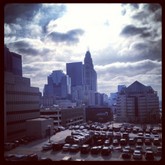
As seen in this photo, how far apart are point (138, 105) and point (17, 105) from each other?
19914 millimetres

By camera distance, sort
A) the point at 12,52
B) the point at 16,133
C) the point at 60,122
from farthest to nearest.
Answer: the point at 12,52, the point at 60,122, the point at 16,133

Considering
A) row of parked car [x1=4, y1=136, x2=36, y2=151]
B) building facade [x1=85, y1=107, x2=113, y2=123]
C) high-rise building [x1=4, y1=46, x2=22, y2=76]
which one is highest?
high-rise building [x1=4, y1=46, x2=22, y2=76]

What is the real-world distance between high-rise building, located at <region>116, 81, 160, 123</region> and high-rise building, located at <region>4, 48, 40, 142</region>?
51.5 feet

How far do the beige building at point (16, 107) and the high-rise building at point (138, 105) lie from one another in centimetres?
1632

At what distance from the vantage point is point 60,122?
23.7 m

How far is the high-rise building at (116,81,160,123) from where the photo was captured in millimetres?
30672

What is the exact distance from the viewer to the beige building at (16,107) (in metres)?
14.7

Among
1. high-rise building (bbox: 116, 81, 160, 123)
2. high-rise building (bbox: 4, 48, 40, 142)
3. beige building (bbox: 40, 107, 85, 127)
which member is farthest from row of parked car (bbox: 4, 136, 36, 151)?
high-rise building (bbox: 116, 81, 160, 123)

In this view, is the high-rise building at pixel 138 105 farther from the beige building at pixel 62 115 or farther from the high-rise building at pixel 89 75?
the high-rise building at pixel 89 75

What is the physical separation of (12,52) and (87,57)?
47.3 metres

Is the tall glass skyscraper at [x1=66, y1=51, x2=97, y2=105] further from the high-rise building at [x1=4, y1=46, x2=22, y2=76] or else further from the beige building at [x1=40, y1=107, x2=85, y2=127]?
the beige building at [x1=40, y1=107, x2=85, y2=127]
